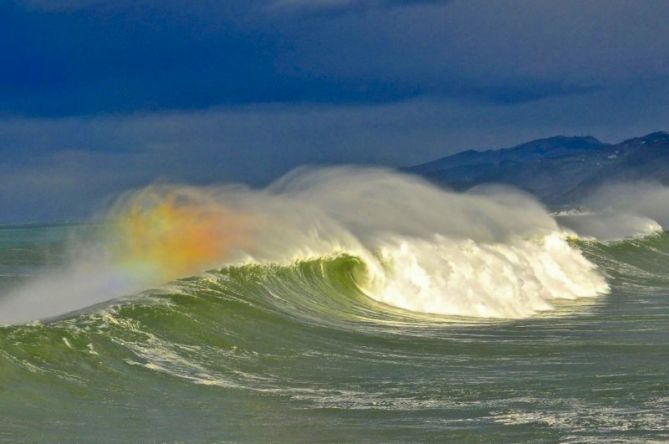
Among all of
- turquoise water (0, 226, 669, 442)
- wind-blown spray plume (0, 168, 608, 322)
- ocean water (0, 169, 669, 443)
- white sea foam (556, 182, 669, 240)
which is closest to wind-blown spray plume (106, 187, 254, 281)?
wind-blown spray plume (0, 168, 608, 322)

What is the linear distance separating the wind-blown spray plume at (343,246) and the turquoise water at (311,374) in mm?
1944

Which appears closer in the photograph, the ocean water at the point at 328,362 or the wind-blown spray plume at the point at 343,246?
the ocean water at the point at 328,362

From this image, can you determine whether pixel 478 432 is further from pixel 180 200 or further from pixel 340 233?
pixel 340 233

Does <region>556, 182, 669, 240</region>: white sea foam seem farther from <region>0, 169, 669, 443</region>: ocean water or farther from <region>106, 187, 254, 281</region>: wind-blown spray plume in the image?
<region>106, 187, 254, 281</region>: wind-blown spray plume

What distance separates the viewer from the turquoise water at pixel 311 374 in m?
12.0

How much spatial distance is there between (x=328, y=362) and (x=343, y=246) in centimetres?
1343

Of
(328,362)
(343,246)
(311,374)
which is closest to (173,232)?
(343,246)

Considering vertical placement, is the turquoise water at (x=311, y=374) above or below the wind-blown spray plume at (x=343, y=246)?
below

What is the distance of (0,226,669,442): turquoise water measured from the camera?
11992 mm

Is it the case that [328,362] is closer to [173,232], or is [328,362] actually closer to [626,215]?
[173,232]

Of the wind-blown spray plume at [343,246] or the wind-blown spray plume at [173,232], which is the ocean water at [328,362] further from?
the wind-blown spray plume at [173,232]

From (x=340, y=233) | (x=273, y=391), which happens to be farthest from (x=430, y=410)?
(x=340, y=233)

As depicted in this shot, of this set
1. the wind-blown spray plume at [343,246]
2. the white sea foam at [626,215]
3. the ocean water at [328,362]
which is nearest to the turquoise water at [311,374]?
the ocean water at [328,362]

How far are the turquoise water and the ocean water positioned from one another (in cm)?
4
